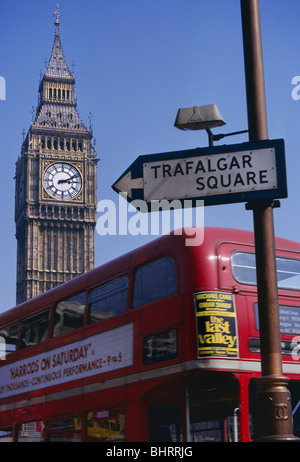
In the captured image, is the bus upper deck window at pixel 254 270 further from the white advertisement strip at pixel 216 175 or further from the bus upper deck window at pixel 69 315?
the white advertisement strip at pixel 216 175

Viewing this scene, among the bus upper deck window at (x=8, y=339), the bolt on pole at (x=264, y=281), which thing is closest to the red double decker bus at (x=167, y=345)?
the bus upper deck window at (x=8, y=339)

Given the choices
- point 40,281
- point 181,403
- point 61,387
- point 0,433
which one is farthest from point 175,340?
point 40,281

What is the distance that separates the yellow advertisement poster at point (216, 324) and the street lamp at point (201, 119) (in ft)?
10.3

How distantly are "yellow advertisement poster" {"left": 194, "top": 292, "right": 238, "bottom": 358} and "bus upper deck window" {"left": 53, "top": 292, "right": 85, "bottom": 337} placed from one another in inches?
116

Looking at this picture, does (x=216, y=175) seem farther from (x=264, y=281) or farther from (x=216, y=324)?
(x=216, y=324)

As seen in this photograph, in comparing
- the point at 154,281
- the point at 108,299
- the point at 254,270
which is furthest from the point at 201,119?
the point at 108,299

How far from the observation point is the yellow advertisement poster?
9.52 metres

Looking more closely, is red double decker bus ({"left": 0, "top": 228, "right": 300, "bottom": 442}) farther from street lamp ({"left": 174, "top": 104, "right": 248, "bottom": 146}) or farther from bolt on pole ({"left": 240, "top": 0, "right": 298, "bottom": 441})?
bolt on pole ({"left": 240, "top": 0, "right": 298, "bottom": 441})

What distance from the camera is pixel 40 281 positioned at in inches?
3184

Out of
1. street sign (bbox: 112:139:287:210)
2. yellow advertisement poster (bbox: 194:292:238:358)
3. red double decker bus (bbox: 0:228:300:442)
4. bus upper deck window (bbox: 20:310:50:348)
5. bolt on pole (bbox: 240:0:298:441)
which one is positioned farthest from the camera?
bus upper deck window (bbox: 20:310:50:348)

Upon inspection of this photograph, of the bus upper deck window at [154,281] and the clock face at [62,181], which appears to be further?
the clock face at [62,181]

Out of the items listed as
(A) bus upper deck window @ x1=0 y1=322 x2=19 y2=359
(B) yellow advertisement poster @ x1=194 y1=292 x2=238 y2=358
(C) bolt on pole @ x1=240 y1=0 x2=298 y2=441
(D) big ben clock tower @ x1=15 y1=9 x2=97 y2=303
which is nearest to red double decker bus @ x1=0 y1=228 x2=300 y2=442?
(B) yellow advertisement poster @ x1=194 y1=292 x2=238 y2=358

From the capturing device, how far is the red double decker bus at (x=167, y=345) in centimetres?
968
